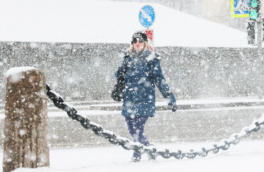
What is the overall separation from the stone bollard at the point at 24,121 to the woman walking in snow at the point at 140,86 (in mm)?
1317

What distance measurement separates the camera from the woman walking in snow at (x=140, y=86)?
3.87 metres

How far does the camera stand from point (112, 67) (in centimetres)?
1741

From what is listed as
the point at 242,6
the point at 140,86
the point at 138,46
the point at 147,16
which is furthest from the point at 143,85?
the point at 242,6

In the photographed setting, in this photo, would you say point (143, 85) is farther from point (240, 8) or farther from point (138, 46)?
point (240, 8)

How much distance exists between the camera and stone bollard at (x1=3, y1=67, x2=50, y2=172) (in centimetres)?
276

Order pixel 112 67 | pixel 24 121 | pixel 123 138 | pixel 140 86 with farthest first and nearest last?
pixel 112 67
pixel 140 86
pixel 123 138
pixel 24 121

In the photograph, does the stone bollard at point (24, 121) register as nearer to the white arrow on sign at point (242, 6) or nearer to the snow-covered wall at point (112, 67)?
the white arrow on sign at point (242, 6)

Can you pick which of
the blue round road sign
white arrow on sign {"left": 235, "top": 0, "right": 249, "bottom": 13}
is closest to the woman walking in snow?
the blue round road sign

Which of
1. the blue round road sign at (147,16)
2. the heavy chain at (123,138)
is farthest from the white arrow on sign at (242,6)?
the heavy chain at (123,138)

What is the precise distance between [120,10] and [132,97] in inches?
650

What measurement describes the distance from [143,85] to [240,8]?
38.7 ft

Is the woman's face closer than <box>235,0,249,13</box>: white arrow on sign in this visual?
Yes

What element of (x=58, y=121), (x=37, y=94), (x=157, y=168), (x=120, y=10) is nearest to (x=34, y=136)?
(x=37, y=94)

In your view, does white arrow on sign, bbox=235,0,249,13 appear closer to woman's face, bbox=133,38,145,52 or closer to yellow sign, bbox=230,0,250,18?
yellow sign, bbox=230,0,250,18
